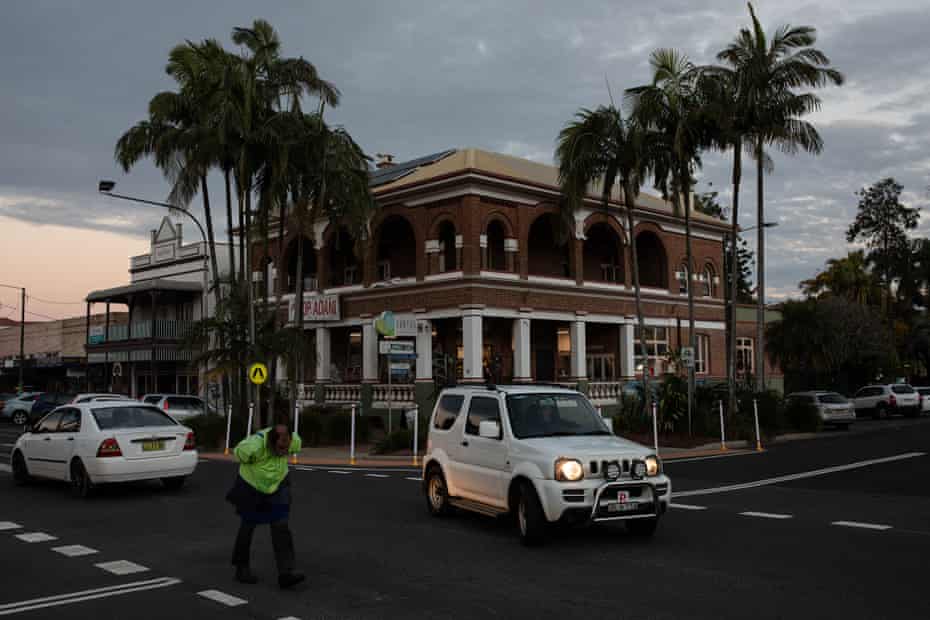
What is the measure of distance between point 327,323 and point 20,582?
95.7ft

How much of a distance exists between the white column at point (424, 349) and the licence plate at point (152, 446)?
18302mm

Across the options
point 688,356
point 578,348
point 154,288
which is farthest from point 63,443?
point 154,288

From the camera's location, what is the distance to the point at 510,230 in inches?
1304

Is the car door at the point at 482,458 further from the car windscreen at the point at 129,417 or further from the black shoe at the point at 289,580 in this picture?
the car windscreen at the point at 129,417

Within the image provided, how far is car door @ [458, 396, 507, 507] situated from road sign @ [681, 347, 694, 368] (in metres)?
16.9

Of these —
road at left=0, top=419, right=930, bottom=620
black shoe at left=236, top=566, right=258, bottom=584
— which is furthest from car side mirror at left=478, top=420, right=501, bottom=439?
black shoe at left=236, top=566, right=258, bottom=584

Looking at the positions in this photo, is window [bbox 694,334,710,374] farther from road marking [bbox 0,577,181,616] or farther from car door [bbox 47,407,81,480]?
road marking [bbox 0,577,181,616]

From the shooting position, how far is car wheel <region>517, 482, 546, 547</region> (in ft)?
31.1

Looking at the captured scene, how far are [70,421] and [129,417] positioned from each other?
1002 millimetres

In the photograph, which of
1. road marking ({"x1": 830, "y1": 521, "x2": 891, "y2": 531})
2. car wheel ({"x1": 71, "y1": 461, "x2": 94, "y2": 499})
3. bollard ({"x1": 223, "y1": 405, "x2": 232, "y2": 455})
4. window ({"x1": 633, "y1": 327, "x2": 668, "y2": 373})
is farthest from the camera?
window ({"x1": 633, "y1": 327, "x2": 668, "y2": 373})

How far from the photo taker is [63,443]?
1467cm

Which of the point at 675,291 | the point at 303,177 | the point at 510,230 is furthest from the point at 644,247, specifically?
the point at 303,177

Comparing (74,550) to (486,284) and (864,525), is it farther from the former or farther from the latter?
Answer: (486,284)

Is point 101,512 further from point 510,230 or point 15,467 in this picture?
point 510,230
